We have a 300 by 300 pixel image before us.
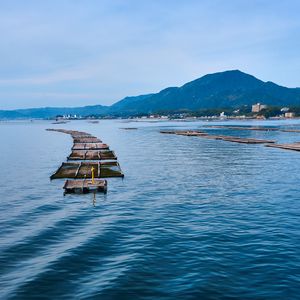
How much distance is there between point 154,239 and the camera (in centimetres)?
2756

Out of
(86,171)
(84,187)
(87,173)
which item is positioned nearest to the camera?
(84,187)

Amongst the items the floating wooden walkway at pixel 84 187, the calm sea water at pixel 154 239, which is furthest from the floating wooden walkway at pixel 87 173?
the calm sea water at pixel 154 239

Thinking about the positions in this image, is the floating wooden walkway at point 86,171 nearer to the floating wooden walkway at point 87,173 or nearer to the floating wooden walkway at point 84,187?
the floating wooden walkway at point 87,173

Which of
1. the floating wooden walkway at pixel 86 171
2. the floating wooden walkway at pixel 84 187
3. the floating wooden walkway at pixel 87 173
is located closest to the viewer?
the floating wooden walkway at pixel 84 187

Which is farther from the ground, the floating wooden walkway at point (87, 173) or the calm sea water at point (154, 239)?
the floating wooden walkway at point (87, 173)

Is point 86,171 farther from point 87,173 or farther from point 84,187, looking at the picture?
point 84,187

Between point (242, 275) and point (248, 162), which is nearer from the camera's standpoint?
point (242, 275)

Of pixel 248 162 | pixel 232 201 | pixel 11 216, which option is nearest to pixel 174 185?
pixel 232 201

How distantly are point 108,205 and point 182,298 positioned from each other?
66.0 feet

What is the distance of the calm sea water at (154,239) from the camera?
20.3 metres

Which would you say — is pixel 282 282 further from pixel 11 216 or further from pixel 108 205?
pixel 11 216

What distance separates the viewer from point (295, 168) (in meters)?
60.4

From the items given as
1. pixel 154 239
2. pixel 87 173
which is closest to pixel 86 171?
pixel 87 173

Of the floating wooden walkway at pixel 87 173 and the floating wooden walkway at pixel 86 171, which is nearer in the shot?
the floating wooden walkway at pixel 87 173
